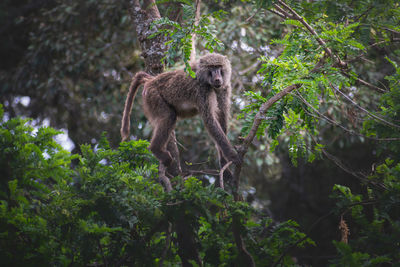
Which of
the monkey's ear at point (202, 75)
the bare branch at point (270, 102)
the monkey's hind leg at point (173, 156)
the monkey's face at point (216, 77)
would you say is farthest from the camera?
the monkey's ear at point (202, 75)

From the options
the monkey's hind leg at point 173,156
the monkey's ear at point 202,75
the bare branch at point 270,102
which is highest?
the bare branch at point 270,102

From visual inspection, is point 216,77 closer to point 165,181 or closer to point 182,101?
point 182,101

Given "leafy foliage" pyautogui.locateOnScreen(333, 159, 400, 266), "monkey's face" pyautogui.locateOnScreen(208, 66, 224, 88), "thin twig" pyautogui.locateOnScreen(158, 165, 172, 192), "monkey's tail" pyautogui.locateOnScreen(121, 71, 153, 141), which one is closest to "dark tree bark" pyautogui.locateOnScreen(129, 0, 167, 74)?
"monkey's tail" pyautogui.locateOnScreen(121, 71, 153, 141)

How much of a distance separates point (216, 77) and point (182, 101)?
56 centimetres

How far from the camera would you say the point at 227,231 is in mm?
2885

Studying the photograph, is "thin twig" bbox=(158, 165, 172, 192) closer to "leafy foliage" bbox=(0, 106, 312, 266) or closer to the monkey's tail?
"leafy foliage" bbox=(0, 106, 312, 266)

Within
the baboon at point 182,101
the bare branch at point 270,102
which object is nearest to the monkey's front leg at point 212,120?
the baboon at point 182,101

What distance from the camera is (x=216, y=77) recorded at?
4.68m

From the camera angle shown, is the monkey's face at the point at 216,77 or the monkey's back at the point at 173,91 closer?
the monkey's face at the point at 216,77

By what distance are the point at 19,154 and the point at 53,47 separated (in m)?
5.18

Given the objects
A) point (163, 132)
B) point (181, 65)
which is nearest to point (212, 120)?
point (163, 132)

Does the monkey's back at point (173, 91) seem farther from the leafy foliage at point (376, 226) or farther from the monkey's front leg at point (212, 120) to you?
the leafy foliage at point (376, 226)

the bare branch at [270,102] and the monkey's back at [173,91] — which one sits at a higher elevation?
the bare branch at [270,102]

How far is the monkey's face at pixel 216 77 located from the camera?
15.3ft
